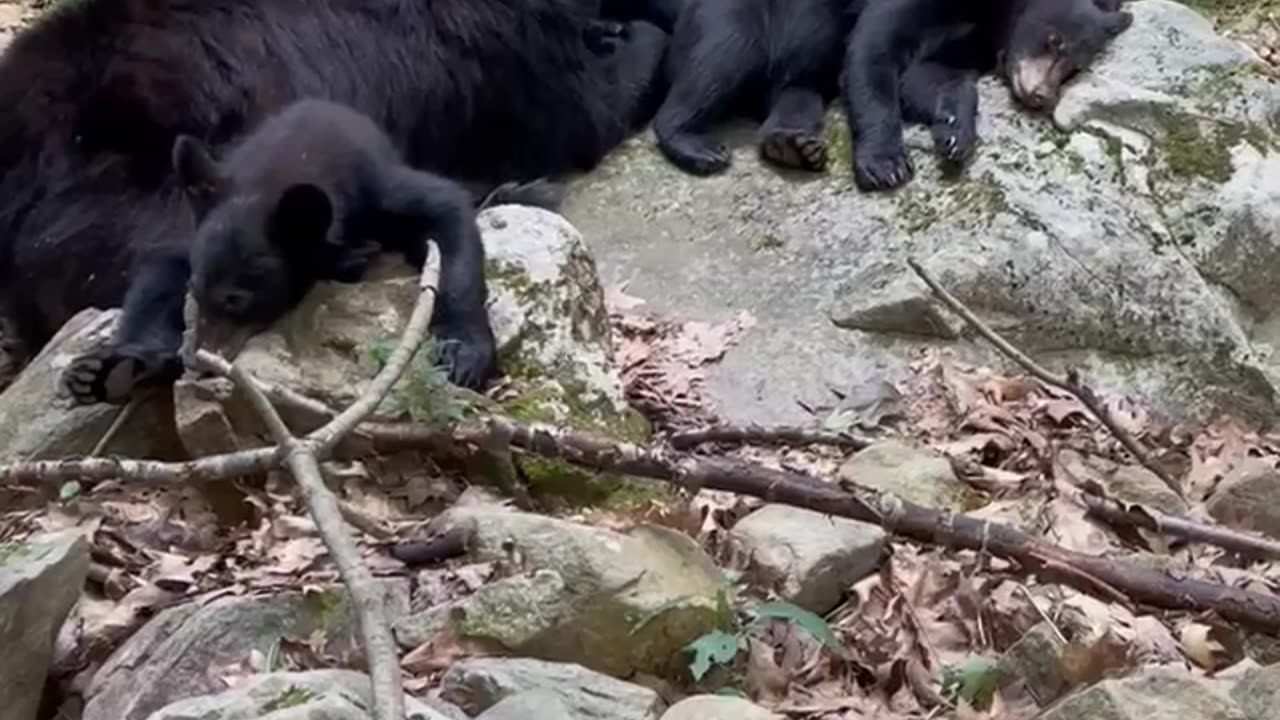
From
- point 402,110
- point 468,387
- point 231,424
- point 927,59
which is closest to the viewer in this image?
point 231,424

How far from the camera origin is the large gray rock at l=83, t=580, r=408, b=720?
3494 mm

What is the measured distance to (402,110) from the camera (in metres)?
6.48

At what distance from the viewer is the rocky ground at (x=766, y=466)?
3586mm

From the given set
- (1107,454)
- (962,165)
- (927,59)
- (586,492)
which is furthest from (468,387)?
(927,59)

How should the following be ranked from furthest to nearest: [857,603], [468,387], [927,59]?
[927,59], [468,387], [857,603]

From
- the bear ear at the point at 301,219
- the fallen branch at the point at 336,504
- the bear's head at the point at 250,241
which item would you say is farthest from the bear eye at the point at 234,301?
the fallen branch at the point at 336,504

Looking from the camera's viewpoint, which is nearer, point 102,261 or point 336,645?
point 336,645

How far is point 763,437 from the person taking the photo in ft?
16.8

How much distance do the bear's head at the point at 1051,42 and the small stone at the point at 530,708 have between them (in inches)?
159

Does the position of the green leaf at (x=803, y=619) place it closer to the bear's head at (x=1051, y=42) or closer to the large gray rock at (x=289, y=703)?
the large gray rock at (x=289, y=703)

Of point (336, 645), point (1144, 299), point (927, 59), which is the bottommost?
point (1144, 299)

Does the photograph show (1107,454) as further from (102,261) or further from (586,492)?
(102,261)

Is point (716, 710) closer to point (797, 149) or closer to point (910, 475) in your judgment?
point (910, 475)

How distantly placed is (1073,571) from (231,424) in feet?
6.89
